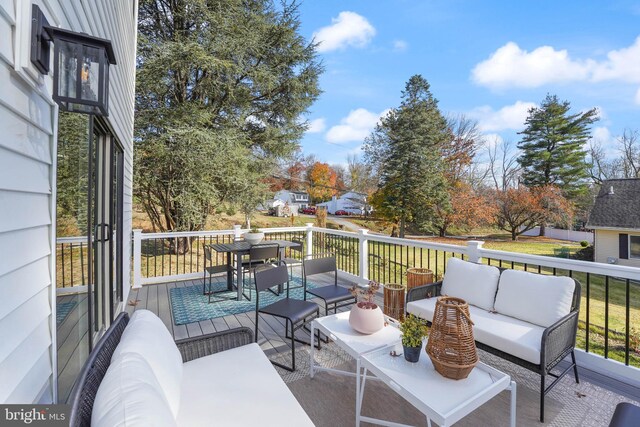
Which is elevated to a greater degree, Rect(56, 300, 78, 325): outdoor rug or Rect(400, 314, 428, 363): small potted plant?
Rect(56, 300, 78, 325): outdoor rug

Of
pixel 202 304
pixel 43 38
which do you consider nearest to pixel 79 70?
pixel 43 38

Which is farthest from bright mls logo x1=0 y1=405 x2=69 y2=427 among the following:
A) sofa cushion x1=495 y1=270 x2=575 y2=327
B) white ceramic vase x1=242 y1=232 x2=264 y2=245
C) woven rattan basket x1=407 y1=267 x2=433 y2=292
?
white ceramic vase x1=242 y1=232 x2=264 y2=245

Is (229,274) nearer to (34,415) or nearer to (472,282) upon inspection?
(472,282)

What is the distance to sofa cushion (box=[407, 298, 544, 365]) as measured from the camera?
220cm

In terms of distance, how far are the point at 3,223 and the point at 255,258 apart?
370cm

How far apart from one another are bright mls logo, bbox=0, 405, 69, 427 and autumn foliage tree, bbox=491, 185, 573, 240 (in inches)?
786

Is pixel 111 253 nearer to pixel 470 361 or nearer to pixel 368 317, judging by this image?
pixel 368 317

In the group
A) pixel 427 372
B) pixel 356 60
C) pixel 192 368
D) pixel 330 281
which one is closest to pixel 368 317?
pixel 427 372

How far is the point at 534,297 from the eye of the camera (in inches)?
101

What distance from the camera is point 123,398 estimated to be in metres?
0.90

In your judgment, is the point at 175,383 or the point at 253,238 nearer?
the point at 175,383

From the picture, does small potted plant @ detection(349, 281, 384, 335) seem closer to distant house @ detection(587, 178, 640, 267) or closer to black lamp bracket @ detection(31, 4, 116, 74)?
black lamp bracket @ detection(31, 4, 116, 74)

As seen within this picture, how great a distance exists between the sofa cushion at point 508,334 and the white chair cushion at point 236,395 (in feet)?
5.64

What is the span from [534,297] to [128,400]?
2.98 m
